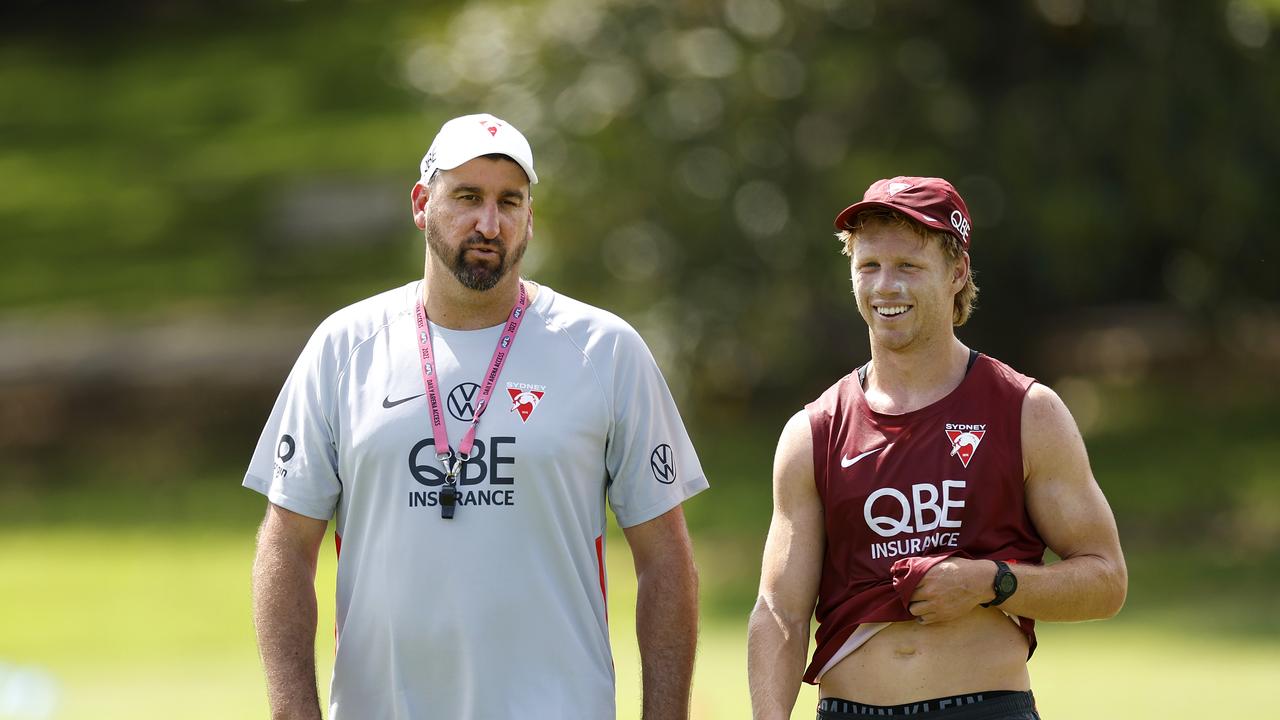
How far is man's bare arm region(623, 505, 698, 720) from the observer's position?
4.46m

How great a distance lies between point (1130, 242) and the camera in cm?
1803

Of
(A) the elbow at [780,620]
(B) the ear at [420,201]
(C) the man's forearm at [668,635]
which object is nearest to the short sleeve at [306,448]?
(B) the ear at [420,201]

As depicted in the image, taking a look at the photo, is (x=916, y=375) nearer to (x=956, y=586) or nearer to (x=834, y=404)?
(x=834, y=404)

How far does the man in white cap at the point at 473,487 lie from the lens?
4.34 metres

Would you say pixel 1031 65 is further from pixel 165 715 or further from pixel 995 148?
pixel 165 715

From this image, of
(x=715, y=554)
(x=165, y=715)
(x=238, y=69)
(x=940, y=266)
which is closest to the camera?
(x=940, y=266)

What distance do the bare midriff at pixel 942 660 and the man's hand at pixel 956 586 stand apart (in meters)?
0.09

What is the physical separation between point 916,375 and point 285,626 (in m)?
1.66

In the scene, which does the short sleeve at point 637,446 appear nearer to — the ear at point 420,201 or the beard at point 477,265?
the beard at point 477,265

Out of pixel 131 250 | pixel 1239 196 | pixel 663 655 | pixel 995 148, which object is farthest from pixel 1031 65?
pixel 131 250

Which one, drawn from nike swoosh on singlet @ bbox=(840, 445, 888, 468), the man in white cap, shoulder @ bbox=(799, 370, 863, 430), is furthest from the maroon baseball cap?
the man in white cap

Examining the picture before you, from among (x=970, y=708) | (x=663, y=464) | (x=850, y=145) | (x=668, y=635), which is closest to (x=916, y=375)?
(x=663, y=464)

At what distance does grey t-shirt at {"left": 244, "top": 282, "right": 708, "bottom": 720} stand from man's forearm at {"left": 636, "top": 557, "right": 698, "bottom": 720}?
11 cm

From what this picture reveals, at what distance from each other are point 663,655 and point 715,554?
586 inches
